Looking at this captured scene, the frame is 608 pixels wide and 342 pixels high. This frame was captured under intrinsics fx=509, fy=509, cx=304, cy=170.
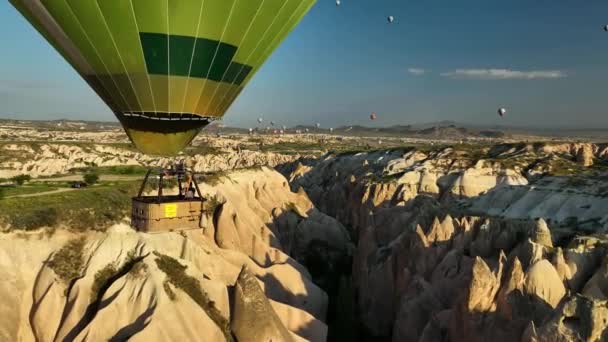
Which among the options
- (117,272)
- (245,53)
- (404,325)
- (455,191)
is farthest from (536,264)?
(455,191)

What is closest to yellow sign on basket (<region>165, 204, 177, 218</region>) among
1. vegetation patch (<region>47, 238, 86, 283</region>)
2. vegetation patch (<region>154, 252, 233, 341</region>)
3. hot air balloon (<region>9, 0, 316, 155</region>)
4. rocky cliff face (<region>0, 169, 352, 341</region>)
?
hot air balloon (<region>9, 0, 316, 155</region>)

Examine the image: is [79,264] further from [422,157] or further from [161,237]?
[422,157]

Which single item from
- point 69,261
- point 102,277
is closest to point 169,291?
point 102,277

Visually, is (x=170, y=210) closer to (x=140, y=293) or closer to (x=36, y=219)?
(x=140, y=293)

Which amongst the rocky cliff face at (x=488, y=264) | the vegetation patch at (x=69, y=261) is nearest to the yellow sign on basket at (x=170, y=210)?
the vegetation patch at (x=69, y=261)

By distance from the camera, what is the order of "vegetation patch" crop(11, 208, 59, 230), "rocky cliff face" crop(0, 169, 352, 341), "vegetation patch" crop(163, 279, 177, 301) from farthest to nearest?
"vegetation patch" crop(11, 208, 59, 230) → "vegetation patch" crop(163, 279, 177, 301) → "rocky cliff face" crop(0, 169, 352, 341)

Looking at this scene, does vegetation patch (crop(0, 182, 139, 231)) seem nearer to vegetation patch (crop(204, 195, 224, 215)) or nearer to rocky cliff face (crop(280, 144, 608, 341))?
vegetation patch (crop(204, 195, 224, 215))
